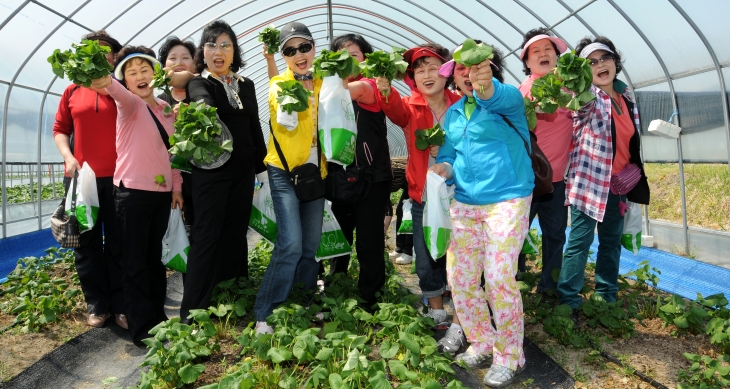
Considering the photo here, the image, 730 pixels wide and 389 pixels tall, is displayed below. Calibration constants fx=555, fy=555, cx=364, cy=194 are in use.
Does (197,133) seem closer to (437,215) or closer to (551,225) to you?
(437,215)

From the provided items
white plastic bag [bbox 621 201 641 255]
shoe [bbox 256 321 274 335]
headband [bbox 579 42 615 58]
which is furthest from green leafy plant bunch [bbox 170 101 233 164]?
white plastic bag [bbox 621 201 641 255]

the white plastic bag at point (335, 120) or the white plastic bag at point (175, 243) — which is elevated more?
the white plastic bag at point (335, 120)

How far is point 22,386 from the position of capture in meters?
3.18

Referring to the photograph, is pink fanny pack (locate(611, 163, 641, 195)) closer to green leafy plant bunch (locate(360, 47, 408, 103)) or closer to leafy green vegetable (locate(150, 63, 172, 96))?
green leafy plant bunch (locate(360, 47, 408, 103))

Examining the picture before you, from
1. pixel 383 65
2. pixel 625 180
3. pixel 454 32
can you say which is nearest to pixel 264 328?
pixel 383 65

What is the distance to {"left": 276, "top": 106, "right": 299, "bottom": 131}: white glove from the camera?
10.6ft

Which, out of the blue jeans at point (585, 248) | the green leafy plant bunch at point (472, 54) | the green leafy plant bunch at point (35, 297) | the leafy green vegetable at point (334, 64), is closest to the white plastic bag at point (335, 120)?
the leafy green vegetable at point (334, 64)

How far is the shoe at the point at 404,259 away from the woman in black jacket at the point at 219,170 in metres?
2.60

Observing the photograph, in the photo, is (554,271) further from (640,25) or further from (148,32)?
(148,32)

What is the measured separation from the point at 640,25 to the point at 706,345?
4.01 metres

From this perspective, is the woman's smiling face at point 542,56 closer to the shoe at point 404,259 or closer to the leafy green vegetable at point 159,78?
the leafy green vegetable at point 159,78

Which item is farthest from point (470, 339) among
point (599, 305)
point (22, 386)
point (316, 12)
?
point (316, 12)

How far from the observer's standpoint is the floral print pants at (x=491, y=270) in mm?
2930

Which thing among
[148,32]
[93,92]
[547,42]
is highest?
[148,32]
